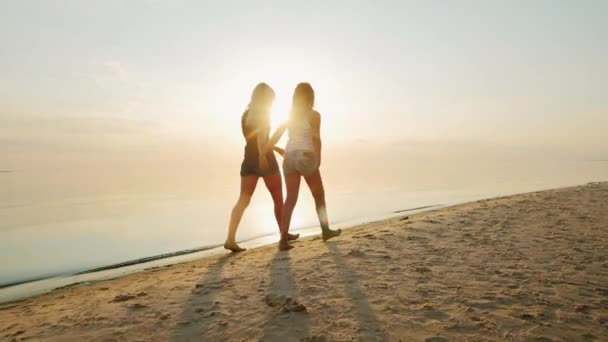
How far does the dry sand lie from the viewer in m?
2.94

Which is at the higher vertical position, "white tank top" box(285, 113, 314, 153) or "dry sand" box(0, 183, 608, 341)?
"white tank top" box(285, 113, 314, 153)

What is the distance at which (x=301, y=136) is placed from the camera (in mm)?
6078

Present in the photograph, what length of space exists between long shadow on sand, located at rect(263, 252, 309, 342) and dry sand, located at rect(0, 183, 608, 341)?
0.01 meters

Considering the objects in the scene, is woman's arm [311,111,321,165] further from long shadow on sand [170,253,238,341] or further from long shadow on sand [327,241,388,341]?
long shadow on sand [170,253,238,341]

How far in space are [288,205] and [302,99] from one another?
5.78 ft

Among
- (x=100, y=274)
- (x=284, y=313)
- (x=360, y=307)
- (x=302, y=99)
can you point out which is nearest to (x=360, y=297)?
(x=360, y=307)

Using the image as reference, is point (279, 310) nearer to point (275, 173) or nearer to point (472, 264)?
point (472, 264)

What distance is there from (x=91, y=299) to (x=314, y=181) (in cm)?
348

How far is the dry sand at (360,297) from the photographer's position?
116 inches

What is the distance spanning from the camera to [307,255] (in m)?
5.30

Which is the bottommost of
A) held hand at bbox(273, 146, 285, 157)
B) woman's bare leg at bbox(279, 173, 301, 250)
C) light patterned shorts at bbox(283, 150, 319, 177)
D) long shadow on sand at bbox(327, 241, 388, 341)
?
long shadow on sand at bbox(327, 241, 388, 341)

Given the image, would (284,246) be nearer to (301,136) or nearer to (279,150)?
(279,150)

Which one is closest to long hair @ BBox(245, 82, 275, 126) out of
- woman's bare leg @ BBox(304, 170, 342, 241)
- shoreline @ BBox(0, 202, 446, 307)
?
woman's bare leg @ BBox(304, 170, 342, 241)

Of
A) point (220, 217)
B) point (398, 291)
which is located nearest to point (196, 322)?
point (398, 291)
